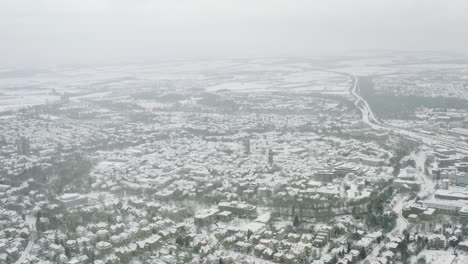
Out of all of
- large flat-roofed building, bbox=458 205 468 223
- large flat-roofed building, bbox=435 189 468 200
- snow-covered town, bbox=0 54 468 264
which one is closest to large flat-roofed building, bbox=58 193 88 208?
snow-covered town, bbox=0 54 468 264

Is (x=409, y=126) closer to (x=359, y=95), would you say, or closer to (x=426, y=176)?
(x=426, y=176)

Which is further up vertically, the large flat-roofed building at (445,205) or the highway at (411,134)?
the large flat-roofed building at (445,205)

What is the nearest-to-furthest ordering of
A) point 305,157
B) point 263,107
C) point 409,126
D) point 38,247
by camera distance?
point 38,247 → point 305,157 → point 409,126 → point 263,107

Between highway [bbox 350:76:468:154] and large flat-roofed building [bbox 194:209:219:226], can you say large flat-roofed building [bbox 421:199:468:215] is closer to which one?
large flat-roofed building [bbox 194:209:219:226]

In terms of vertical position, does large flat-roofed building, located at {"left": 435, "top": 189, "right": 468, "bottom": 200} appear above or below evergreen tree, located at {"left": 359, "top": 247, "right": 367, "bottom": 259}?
above

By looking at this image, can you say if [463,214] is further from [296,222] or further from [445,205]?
[296,222]

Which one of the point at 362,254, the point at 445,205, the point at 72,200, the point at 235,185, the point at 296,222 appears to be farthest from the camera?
the point at 235,185

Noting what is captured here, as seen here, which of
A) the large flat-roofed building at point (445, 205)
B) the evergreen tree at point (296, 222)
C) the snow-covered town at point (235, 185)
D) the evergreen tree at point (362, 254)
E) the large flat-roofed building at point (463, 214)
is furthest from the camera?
the large flat-roofed building at point (445, 205)

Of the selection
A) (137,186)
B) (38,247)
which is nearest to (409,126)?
(137,186)

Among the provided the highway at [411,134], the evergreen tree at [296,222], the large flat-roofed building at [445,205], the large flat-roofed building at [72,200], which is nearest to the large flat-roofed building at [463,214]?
the large flat-roofed building at [445,205]

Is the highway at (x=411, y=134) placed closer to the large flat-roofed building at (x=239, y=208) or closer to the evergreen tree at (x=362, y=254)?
the large flat-roofed building at (x=239, y=208)

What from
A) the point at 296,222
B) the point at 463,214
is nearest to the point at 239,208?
the point at 296,222
